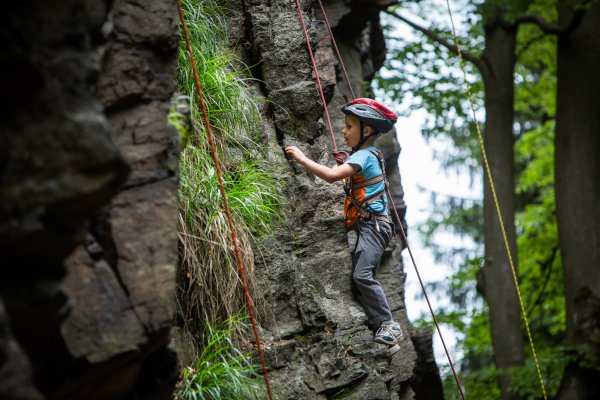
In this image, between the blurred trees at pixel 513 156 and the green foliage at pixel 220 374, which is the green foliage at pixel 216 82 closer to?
the green foliage at pixel 220 374

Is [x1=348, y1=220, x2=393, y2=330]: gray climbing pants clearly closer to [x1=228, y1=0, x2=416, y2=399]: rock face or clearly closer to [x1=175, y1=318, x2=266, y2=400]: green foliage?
[x1=228, y1=0, x2=416, y2=399]: rock face

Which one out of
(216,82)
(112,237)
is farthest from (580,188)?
(112,237)

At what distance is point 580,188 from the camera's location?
1026cm

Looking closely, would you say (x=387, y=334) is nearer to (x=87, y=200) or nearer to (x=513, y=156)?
(x=87, y=200)

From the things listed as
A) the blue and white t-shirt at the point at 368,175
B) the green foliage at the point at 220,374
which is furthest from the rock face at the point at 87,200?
the blue and white t-shirt at the point at 368,175

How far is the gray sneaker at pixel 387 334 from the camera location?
5.35 meters

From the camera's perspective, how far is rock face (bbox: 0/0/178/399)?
2.60 m

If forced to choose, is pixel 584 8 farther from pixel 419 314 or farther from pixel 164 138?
pixel 419 314

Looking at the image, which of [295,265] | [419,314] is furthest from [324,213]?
[419,314]

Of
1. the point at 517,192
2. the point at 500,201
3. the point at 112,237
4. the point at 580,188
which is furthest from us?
the point at 517,192

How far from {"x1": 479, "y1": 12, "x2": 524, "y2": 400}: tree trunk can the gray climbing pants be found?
5.47 metres

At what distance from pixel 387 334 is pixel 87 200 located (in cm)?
309

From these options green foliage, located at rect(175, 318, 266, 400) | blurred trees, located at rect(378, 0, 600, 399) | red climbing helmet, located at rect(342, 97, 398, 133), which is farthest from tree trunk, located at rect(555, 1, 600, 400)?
green foliage, located at rect(175, 318, 266, 400)

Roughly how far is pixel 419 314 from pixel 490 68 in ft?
29.4
